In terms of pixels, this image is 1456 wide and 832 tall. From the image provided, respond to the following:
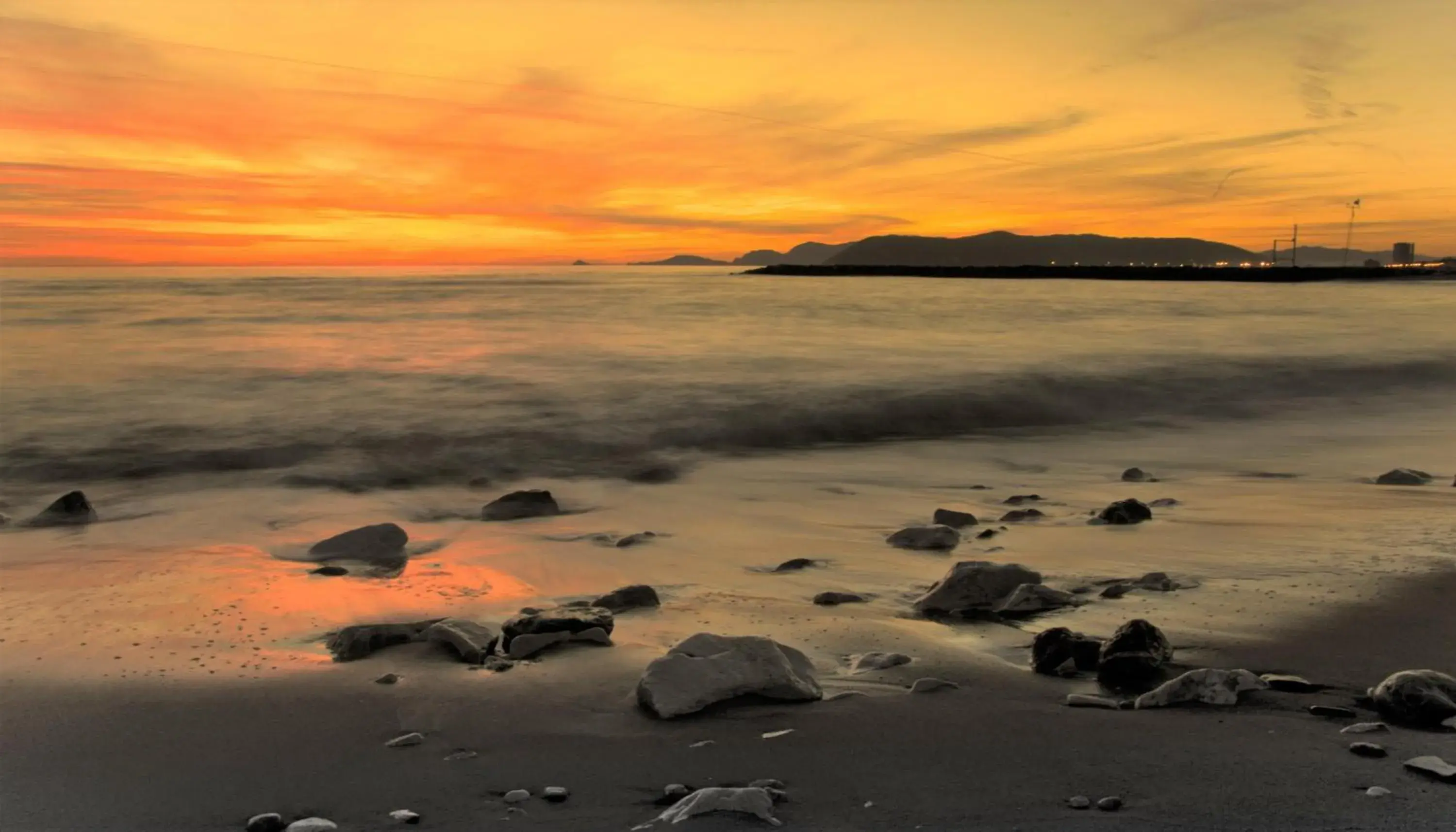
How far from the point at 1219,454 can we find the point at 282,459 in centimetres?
1054

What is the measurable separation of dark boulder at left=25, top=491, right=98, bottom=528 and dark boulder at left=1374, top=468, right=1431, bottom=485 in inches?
426

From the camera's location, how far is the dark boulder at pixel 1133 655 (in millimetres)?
4180

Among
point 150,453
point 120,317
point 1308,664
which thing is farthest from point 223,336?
point 1308,664

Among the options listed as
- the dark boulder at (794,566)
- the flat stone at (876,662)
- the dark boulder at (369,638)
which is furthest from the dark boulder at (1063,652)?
the dark boulder at (369,638)

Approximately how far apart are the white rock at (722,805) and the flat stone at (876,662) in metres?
1.35

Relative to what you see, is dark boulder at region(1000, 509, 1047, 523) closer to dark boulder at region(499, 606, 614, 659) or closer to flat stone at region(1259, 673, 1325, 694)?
flat stone at region(1259, 673, 1325, 694)

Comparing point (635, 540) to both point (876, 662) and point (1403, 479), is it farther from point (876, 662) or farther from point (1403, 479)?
point (1403, 479)

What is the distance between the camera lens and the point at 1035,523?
25.1 ft

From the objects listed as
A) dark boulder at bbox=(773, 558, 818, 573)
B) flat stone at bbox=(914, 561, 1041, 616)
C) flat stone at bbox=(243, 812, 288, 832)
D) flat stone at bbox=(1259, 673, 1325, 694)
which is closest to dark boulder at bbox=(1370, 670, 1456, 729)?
flat stone at bbox=(1259, 673, 1325, 694)

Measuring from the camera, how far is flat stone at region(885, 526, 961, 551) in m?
6.82

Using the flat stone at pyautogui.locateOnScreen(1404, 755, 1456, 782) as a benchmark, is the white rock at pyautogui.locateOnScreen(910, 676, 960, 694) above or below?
below

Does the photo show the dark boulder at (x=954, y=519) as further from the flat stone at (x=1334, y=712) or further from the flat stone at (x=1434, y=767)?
the flat stone at (x=1434, y=767)

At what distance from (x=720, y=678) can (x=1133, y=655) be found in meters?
1.69

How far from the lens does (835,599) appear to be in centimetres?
556
